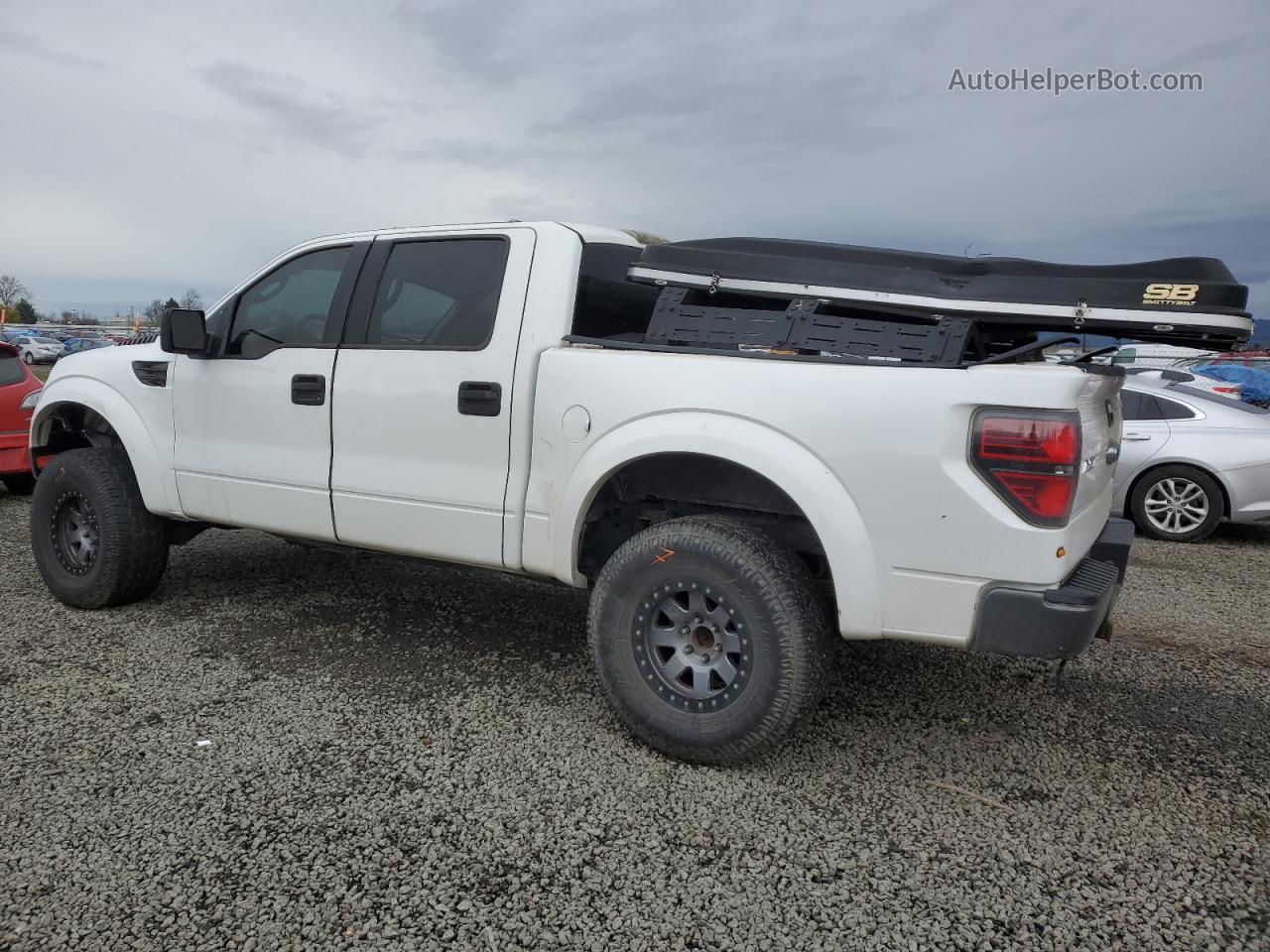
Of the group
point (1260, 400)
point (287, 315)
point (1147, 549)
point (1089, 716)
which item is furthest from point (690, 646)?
point (1260, 400)

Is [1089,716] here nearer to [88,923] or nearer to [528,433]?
[528,433]

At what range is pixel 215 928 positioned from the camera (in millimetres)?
2293

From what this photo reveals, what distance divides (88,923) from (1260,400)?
18.3m

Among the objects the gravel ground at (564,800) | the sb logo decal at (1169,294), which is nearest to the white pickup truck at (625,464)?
the sb logo decal at (1169,294)

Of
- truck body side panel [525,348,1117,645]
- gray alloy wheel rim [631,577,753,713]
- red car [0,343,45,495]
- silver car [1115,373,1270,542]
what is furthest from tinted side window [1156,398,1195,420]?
red car [0,343,45,495]

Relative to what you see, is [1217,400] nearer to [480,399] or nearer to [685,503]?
[685,503]

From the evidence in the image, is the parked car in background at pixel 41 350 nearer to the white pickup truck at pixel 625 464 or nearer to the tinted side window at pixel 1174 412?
the white pickup truck at pixel 625 464

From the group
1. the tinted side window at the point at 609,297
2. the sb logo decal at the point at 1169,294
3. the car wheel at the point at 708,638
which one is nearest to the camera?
the sb logo decal at the point at 1169,294

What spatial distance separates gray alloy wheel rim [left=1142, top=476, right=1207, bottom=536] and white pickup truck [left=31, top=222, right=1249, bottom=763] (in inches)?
182

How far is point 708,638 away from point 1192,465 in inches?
244

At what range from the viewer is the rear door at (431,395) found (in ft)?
11.6

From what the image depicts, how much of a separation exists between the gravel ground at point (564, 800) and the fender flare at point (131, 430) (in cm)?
64

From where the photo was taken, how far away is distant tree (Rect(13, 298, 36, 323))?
63781mm

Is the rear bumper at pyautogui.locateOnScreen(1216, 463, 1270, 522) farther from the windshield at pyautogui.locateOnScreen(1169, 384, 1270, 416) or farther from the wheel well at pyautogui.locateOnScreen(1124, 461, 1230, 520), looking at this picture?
the windshield at pyautogui.locateOnScreen(1169, 384, 1270, 416)
